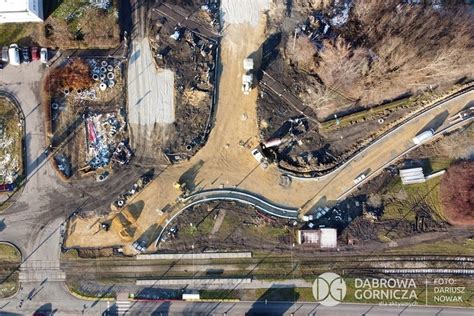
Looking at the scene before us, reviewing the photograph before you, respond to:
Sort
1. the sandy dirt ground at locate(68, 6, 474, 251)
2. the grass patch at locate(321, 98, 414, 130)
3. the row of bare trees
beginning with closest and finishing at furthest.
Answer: the row of bare trees, the sandy dirt ground at locate(68, 6, 474, 251), the grass patch at locate(321, 98, 414, 130)

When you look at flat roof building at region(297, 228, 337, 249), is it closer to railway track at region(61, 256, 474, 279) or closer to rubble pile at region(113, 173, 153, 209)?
railway track at region(61, 256, 474, 279)

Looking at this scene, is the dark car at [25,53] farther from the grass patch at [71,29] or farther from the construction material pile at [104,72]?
the construction material pile at [104,72]

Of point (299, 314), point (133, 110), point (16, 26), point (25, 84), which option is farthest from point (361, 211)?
point (16, 26)

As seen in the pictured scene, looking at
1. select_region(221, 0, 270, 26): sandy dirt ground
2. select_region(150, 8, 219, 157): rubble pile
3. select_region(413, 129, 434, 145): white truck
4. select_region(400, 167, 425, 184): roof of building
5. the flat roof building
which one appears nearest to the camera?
the flat roof building

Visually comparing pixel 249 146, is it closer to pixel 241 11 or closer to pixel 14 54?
pixel 241 11

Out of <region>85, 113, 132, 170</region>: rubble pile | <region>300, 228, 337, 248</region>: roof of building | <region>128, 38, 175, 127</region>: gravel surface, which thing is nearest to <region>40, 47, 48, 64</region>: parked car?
<region>85, 113, 132, 170</region>: rubble pile

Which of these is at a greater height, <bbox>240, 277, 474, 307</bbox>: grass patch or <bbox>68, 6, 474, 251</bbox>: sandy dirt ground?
<bbox>68, 6, 474, 251</bbox>: sandy dirt ground

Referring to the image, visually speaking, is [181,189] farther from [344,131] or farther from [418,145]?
[418,145]

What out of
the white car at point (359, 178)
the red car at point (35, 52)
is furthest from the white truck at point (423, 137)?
the red car at point (35, 52)
